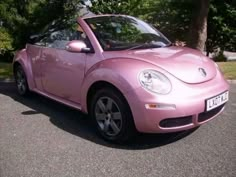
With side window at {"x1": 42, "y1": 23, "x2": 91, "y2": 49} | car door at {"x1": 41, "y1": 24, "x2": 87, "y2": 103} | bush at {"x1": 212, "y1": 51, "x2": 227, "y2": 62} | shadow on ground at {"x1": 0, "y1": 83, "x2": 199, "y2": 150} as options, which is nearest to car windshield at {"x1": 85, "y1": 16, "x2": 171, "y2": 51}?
side window at {"x1": 42, "y1": 23, "x2": 91, "y2": 49}

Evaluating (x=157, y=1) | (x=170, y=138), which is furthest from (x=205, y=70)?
(x=157, y=1)

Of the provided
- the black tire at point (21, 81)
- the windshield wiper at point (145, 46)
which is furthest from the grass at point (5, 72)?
the windshield wiper at point (145, 46)

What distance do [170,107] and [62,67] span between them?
5.87 ft

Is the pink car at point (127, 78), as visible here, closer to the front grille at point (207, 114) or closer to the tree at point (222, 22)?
the front grille at point (207, 114)

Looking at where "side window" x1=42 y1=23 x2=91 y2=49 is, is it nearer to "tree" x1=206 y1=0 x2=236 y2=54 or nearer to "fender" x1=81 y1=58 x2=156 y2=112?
"fender" x1=81 y1=58 x2=156 y2=112

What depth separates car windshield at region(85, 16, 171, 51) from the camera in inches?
178

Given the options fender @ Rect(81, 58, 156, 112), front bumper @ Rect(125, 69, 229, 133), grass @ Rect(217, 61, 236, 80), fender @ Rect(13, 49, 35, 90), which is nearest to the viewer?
front bumper @ Rect(125, 69, 229, 133)

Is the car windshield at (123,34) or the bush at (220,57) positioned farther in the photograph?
the bush at (220,57)

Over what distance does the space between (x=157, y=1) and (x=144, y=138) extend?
27.1 ft

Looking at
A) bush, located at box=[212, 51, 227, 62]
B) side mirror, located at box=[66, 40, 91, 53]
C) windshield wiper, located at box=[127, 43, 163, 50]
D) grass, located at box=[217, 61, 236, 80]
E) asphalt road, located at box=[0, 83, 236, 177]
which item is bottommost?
bush, located at box=[212, 51, 227, 62]

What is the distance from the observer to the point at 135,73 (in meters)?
3.85

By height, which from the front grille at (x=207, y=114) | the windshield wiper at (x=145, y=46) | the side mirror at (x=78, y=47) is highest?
the side mirror at (x=78, y=47)

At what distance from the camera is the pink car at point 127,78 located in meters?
3.76

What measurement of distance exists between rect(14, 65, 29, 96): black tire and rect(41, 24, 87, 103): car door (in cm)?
78
